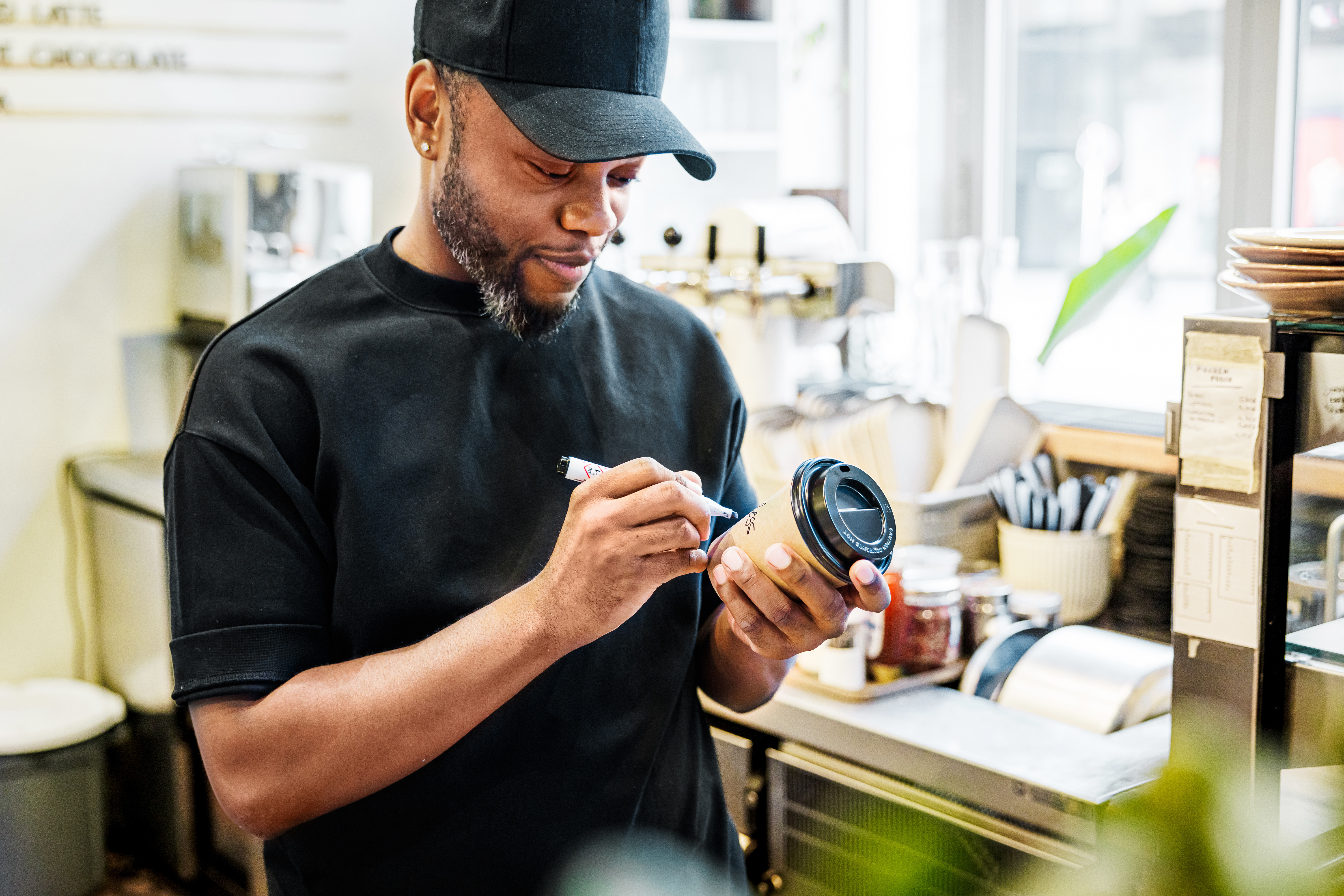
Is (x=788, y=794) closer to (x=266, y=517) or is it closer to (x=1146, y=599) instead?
(x=1146, y=599)

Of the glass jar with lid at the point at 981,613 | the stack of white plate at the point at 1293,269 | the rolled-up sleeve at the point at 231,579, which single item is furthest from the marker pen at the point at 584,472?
the glass jar with lid at the point at 981,613

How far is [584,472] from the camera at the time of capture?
1.04 metres

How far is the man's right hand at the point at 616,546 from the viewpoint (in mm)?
970

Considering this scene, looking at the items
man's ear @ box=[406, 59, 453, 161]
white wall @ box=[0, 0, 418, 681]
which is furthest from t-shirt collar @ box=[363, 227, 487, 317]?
white wall @ box=[0, 0, 418, 681]

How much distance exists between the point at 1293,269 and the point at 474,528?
89 cm

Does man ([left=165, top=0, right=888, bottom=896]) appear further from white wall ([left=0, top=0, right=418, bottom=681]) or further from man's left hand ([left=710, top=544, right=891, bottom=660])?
white wall ([left=0, top=0, right=418, bottom=681])

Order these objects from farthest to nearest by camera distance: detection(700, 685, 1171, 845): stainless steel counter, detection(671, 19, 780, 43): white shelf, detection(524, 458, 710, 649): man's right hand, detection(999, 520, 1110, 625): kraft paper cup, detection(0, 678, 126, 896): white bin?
detection(671, 19, 780, 43): white shelf < detection(0, 678, 126, 896): white bin < detection(999, 520, 1110, 625): kraft paper cup < detection(700, 685, 1171, 845): stainless steel counter < detection(524, 458, 710, 649): man's right hand

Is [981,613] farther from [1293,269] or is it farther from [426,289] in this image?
[426,289]

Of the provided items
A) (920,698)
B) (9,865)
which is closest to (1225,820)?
(920,698)

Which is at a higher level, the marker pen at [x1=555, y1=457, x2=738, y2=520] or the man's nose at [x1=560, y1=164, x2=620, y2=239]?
the man's nose at [x1=560, y1=164, x2=620, y2=239]

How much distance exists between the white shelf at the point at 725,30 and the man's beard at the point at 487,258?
2.50 metres

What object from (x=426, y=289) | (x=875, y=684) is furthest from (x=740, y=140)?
(x=426, y=289)

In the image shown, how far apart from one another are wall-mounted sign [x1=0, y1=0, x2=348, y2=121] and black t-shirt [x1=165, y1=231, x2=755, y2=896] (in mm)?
2074

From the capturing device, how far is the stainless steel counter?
4.96 ft
